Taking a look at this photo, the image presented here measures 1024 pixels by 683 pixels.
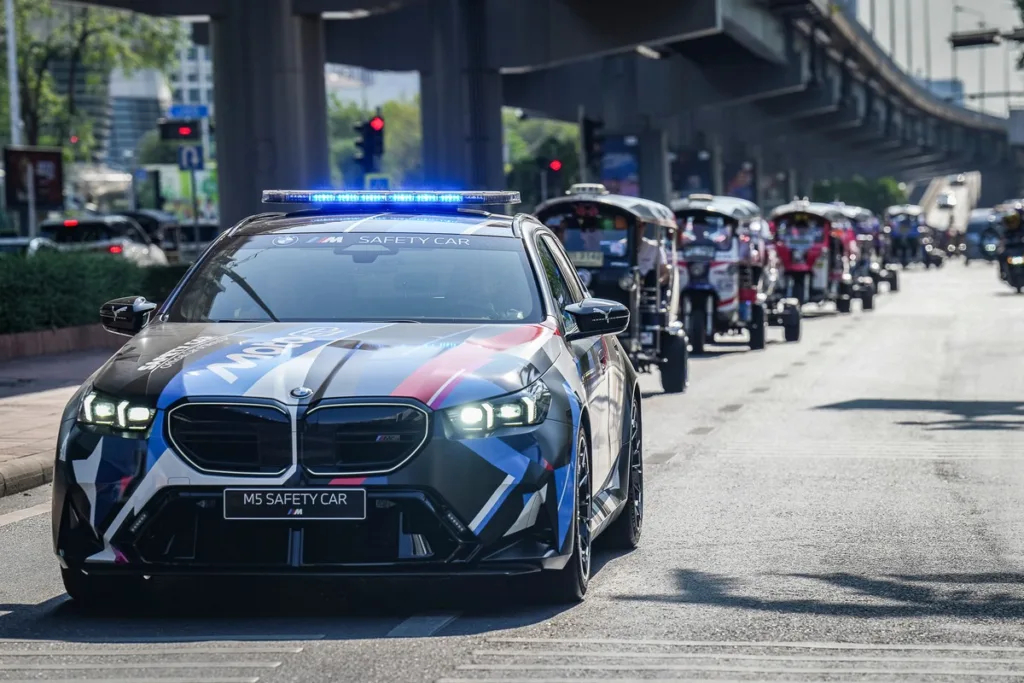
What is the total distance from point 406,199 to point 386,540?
247cm

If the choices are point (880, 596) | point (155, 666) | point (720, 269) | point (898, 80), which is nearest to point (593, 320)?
point (880, 596)

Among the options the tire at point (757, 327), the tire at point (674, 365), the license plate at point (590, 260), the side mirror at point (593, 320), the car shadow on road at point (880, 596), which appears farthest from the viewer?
the tire at point (757, 327)

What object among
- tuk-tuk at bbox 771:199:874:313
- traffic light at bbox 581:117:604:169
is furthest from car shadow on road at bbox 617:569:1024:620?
traffic light at bbox 581:117:604:169

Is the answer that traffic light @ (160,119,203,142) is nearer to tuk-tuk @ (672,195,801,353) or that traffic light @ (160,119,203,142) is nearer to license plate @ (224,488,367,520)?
tuk-tuk @ (672,195,801,353)

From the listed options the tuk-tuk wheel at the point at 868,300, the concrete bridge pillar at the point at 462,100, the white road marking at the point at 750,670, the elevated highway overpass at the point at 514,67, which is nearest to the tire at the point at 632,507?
the white road marking at the point at 750,670

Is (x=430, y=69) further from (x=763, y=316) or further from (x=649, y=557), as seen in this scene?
(x=649, y=557)

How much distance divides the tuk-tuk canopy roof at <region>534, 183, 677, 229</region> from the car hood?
45.1ft

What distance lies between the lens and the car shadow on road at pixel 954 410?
1665 cm

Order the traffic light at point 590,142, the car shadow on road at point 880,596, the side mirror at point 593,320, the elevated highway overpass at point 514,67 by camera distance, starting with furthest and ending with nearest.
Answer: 1. the traffic light at point 590,142
2. the elevated highway overpass at point 514,67
3. the side mirror at point 593,320
4. the car shadow on road at point 880,596

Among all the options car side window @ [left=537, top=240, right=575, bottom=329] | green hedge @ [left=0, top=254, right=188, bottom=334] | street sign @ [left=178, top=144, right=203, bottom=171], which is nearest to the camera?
car side window @ [left=537, top=240, right=575, bottom=329]

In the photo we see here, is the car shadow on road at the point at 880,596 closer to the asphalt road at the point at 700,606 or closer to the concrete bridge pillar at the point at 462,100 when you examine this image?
the asphalt road at the point at 700,606

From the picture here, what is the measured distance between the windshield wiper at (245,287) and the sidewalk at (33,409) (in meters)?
3.82

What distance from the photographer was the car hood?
7129mm

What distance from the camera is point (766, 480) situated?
41.3ft
